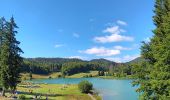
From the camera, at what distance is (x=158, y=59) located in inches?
1248

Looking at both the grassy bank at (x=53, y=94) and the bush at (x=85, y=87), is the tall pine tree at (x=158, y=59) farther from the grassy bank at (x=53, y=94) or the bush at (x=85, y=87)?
the bush at (x=85, y=87)

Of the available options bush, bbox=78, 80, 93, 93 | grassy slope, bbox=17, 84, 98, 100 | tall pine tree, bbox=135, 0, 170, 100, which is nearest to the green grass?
grassy slope, bbox=17, 84, 98, 100

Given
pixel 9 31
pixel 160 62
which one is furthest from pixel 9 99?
pixel 160 62

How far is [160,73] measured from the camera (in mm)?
29891

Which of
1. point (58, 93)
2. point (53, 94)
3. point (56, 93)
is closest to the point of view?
point (53, 94)

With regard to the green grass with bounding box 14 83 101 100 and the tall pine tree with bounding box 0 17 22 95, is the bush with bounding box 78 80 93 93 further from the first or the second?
the tall pine tree with bounding box 0 17 22 95

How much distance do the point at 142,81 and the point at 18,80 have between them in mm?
35964

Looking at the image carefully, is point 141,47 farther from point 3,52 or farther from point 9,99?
point 3,52

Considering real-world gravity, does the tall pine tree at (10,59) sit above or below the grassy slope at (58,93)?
above

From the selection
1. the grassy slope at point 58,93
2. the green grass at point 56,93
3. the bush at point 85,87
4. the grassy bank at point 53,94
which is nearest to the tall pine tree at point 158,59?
the grassy bank at point 53,94

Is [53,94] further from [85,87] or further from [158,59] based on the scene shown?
[158,59]

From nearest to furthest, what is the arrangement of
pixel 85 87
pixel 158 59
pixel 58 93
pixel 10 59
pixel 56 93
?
pixel 158 59 → pixel 10 59 → pixel 56 93 → pixel 58 93 → pixel 85 87

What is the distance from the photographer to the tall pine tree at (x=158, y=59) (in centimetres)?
2992

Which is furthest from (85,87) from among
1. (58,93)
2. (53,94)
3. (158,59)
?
(158,59)
